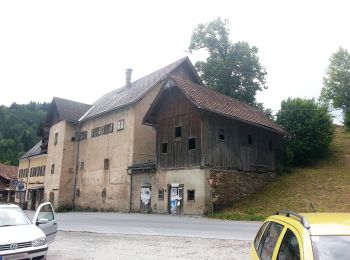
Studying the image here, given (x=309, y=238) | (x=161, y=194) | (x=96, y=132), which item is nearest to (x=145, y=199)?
(x=161, y=194)

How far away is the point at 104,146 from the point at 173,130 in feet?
31.5

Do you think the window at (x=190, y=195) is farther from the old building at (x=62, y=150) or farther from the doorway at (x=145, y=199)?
the old building at (x=62, y=150)

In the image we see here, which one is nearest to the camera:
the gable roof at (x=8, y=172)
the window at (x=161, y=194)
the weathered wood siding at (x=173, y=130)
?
the weathered wood siding at (x=173, y=130)

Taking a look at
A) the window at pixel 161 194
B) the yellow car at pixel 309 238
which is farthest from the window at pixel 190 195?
the yellow car at pixel 309 238

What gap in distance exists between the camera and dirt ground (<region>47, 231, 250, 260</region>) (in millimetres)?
10742

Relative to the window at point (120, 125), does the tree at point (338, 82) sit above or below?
above

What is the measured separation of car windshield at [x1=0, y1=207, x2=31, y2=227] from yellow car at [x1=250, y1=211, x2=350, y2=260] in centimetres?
680

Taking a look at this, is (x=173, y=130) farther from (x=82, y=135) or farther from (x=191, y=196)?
(x=82, y=135)

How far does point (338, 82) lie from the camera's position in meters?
47.7

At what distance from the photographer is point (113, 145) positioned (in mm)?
34312

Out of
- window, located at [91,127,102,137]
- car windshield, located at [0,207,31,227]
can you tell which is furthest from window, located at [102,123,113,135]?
car windshield, located at [0,207,31,227]

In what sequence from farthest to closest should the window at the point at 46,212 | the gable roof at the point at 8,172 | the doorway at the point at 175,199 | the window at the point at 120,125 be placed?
the gable roof at the point at 8,172
the window at the point at 120,125
the doorway at the point at 175,199
the window at the point at 46,212

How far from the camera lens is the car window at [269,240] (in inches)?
176

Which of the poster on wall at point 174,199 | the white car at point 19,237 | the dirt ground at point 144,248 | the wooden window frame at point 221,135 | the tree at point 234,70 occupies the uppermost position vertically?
the tree at point 234,70
